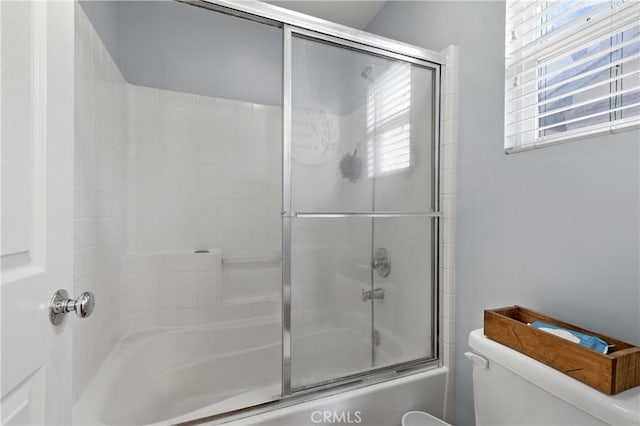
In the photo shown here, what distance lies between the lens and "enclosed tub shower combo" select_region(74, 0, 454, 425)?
1.17 metres

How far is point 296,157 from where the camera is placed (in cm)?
115

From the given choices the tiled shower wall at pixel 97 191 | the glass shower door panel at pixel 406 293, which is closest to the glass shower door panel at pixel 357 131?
the glass shower door panel at pixel 406 293

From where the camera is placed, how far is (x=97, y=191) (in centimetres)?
136

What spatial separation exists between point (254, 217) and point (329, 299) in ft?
3.33

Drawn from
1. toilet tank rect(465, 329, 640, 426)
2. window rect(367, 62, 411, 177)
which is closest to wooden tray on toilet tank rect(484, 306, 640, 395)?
toilet tank rect(465, 329, 640, 426)

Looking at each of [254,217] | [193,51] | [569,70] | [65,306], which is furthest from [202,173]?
[569,70]

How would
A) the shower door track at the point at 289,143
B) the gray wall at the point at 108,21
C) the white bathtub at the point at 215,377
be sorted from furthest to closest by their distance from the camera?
the gray wall at the point at 108,21
the white bathtub at the point at 215,377
the shower door track at the point at 289,143

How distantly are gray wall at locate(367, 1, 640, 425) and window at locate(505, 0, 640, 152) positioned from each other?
44 millimetres

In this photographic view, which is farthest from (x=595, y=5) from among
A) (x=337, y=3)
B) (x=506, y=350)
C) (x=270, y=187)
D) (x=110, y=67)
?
(x=110, y=67)

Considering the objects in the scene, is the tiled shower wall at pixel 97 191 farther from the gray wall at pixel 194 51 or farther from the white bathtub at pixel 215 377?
the gray wall at pixel 194 51

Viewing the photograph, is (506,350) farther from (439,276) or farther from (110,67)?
(110,67)

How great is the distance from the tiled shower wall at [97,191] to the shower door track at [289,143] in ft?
1.78

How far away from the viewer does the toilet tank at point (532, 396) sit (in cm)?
65

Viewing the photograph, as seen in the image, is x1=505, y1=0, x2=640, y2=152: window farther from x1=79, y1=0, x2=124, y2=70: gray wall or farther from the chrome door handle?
x1=79, y1=0, x2=124, y2=70: gray wall
